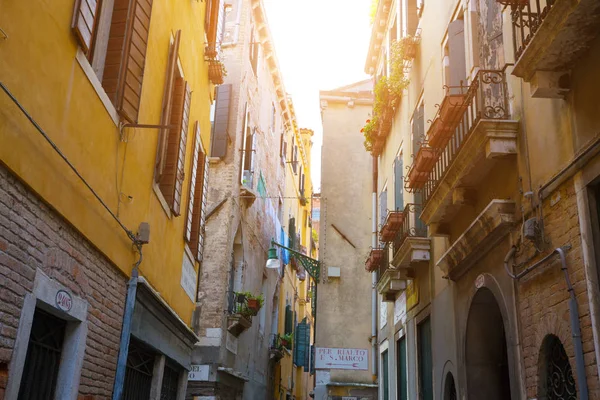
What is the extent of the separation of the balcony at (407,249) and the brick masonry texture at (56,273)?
212 inches

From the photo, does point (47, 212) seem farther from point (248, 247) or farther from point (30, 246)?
point (248, 247)

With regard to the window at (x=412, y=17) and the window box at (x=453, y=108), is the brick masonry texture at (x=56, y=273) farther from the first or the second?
the window at (x=412, y=17)

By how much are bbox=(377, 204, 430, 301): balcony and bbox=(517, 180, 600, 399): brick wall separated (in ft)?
14.4

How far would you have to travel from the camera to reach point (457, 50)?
361 inches

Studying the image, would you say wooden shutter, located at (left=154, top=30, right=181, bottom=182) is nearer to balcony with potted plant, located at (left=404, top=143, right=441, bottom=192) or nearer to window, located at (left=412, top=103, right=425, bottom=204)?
balcony with potted plant, located at (left=404, top=143, right=441, bottom=192)

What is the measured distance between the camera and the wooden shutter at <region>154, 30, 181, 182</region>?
841 centimetres

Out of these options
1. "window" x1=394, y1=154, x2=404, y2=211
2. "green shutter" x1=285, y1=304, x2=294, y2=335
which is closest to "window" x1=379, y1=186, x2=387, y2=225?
"window" x1=394, y1=154, x2=404, y2=211

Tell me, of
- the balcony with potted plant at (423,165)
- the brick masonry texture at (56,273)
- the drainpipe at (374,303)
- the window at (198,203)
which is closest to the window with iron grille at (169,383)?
the window at (198,203)

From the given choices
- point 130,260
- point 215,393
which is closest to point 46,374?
point 130,260

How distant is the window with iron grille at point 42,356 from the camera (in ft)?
16.8

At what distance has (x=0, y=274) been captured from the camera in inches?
166

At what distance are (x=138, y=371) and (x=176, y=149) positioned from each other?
3006 mm

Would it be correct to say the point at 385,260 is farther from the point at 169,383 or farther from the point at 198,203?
the point at 169,383

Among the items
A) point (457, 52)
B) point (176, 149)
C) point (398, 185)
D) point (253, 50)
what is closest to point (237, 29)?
point (253, 50)
